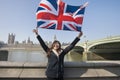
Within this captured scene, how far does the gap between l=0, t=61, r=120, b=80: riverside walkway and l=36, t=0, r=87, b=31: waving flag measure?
1086 millimetres

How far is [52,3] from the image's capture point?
17.8 ft

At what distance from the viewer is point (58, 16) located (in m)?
5.38

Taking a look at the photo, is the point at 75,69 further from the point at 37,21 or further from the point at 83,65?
the point at 37,21

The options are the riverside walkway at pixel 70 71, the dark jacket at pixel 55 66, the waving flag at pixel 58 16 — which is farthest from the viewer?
the waving flag at pixel 58 16

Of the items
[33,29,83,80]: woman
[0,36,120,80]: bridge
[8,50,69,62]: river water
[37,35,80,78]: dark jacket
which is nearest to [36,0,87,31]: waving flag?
[33,29,83,80]: woman

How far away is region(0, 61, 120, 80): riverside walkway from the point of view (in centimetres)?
501

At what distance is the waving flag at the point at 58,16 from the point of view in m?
5.29

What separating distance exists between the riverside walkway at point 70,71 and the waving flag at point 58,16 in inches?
42.8

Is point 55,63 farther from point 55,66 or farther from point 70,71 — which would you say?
point 70,71

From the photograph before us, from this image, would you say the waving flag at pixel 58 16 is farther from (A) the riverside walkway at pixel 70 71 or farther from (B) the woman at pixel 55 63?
(A) the riverside walkway at pixel 70 71

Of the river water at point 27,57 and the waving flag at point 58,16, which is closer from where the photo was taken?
the waving flag at point 58,16

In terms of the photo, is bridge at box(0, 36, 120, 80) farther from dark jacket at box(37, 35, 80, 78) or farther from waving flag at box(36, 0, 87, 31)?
waving flag at box(36, 0, 87, 31)

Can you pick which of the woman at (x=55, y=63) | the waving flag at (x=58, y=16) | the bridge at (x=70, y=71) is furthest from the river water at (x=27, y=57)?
the woman at (x=55, y=63)

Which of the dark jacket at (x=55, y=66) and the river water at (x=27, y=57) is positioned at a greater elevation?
the dark jacket at (x=55, y=66)
